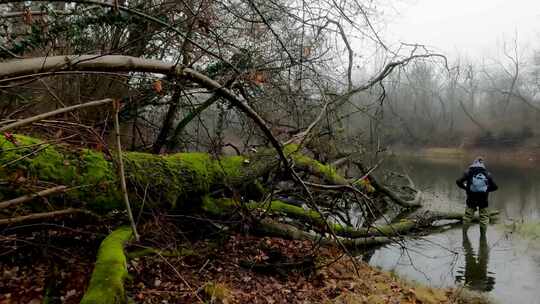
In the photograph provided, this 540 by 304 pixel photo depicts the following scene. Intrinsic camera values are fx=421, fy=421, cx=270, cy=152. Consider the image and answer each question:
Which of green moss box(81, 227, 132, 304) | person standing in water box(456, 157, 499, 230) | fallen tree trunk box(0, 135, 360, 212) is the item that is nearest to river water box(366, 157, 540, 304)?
person standing in water box(456, 157, 499, 230)

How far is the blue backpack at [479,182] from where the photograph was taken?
9344 millimetres

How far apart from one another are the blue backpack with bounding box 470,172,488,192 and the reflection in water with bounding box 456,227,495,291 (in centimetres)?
159

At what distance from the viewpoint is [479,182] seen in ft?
30.9

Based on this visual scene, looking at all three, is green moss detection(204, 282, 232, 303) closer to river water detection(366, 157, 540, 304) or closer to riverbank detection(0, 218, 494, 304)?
riverbank detection(0, 218, 494, 304)

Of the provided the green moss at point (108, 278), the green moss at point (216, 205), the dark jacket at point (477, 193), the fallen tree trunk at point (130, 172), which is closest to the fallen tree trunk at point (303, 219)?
the green moss at point (216, 205)

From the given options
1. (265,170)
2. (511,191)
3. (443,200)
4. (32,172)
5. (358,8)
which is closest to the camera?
(32,172)

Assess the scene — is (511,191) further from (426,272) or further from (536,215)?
(426,272)

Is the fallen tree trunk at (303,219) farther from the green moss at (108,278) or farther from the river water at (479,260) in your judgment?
the green moss at (108,278)

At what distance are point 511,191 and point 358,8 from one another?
13.9 meters

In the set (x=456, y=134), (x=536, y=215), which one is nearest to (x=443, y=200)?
(x=536, y=215)

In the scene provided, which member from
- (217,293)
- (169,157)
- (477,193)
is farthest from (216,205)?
(477,193)

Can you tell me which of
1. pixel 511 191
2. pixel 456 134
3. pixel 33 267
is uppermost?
pixel 456 134

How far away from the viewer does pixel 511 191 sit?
51.1ft

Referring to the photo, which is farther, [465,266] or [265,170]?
[465,266]
